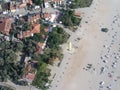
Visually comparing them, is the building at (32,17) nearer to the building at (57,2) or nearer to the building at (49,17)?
the building at (49,17)

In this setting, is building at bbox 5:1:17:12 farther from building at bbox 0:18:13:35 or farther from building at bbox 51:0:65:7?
building at bbox 51:0:65:7

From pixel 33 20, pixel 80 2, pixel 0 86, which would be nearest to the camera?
pixel 0 86

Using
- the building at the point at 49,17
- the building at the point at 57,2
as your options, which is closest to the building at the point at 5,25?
the building at the point at 49,17

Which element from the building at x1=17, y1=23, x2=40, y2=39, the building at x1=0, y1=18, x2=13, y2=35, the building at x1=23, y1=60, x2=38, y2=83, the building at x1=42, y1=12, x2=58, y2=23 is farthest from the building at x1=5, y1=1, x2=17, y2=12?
the building at x1=23, y1=60, x2=38, y2=83

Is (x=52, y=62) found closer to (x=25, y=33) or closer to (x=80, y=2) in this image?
(x=25, y=33)

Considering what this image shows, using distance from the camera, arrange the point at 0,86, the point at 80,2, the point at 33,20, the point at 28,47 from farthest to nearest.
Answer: the point at 80,2 < the point at 33,20 < the point at 28,47 < the point at 0,86

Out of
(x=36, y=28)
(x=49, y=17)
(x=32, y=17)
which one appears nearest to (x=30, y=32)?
(x=36, y=28)

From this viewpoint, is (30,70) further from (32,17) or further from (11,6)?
(11,6)

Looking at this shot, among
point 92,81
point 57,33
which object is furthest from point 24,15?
point 92,81
